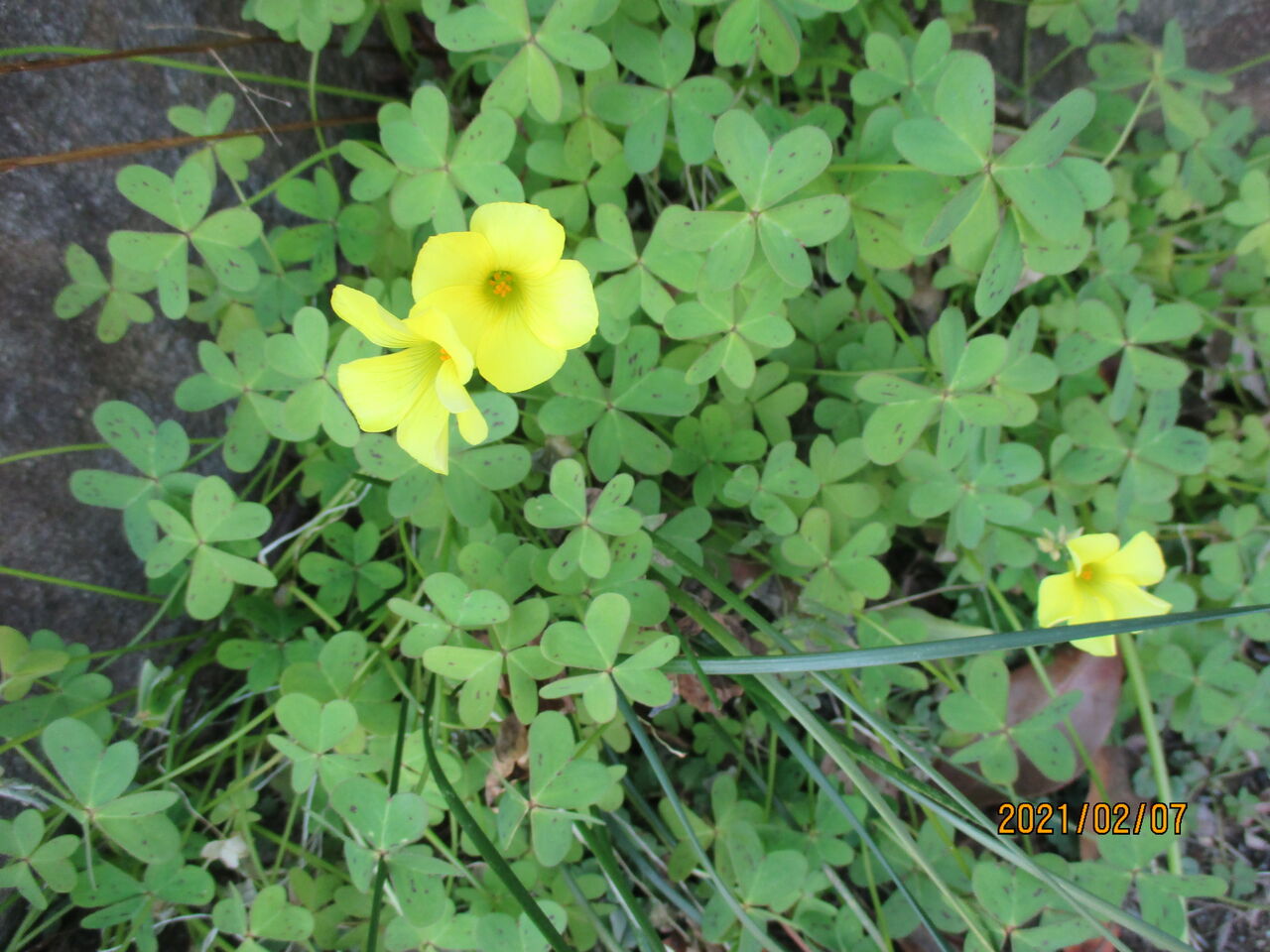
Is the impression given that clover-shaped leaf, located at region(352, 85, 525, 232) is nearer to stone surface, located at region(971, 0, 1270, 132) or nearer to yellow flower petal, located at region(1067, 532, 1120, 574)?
yellow flower petal, located at region(1067, 532, 1120, 574)

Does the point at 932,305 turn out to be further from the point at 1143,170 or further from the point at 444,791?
the point at 444,791

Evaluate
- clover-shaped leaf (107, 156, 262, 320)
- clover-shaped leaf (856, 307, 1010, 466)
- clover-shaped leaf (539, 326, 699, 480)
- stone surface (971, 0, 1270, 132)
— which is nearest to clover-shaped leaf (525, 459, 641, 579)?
clover-shaped leaf (539, 326, 699, 480)

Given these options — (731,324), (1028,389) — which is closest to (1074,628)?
(1028,389)

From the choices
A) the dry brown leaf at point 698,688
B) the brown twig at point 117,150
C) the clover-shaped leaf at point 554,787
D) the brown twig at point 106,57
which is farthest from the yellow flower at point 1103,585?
the brown twig at point 106,57

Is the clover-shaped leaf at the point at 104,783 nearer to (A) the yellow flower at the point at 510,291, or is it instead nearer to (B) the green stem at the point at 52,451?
(B) the green stem at the point at 52,451

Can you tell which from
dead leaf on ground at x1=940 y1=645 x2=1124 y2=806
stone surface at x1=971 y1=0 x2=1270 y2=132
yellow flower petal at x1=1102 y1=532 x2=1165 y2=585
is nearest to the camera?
yellow flower petal at x1=1102 y1=532 x2=1165 y2=585
